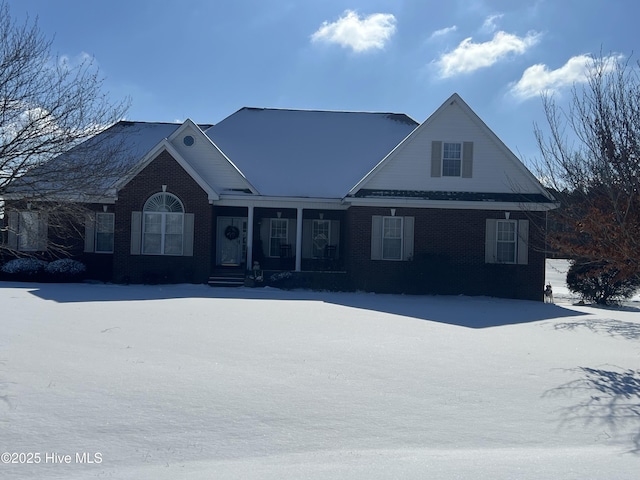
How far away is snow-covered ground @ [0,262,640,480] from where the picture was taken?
517 centimetres

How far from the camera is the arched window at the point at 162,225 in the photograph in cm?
2091

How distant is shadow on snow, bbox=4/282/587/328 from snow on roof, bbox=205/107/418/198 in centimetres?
479

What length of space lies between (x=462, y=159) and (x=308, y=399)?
627 inches

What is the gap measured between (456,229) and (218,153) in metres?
9.39

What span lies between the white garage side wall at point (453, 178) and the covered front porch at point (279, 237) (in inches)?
155

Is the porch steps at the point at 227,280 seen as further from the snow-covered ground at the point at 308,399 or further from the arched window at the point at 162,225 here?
the snow-covered ground at the point at 308,399

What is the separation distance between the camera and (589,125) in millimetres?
11609

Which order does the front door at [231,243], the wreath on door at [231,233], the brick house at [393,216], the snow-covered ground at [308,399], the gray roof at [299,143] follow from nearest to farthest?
the snow-covered ground at [308,399], the brick house at [393,216], the gray roof at [299,143], the wreath on door at [231,233], the front door at [231,243]

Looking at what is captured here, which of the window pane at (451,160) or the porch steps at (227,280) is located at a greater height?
the window pane at (451,160)

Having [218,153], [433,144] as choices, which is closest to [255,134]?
[218,153]

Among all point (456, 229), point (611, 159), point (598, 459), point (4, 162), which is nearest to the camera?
point (598, 459)

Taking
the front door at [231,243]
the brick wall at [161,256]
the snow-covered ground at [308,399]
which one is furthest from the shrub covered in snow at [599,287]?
the brick wall at [161,256]

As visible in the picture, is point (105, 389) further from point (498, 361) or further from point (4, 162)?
point (498, 361)

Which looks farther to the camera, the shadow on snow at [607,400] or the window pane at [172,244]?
the window pane at [172,244]
